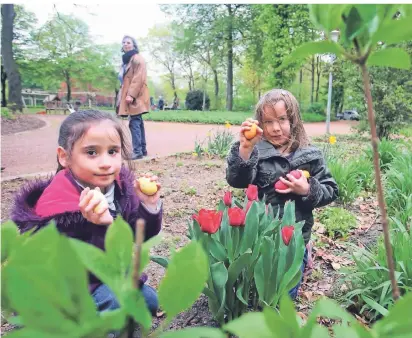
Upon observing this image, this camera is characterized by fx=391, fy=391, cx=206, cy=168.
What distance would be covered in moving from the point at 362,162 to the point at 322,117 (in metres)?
13.1

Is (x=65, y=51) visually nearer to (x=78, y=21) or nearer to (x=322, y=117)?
(x=78, y=21)

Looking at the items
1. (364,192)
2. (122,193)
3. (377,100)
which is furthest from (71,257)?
(377,100)

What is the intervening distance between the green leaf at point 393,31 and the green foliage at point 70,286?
0.20 meters

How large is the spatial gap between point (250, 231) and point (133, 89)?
3.89 m

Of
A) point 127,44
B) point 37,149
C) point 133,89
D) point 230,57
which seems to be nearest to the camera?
point 127,44

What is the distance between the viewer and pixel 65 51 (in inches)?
319

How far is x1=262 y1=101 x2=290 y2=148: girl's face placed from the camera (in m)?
1.95

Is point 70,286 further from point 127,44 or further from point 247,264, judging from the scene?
point 127,44

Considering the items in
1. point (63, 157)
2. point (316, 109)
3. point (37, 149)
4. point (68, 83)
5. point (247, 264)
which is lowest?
point (37, 149)

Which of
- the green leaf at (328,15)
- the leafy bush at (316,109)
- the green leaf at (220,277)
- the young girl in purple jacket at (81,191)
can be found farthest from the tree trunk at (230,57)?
the leafy bush at (316,109)

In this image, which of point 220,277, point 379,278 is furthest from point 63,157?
point 379,278

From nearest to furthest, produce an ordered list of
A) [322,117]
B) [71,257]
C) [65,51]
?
[71,257]
[65,51]
[322,117]

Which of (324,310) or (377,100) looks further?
(377,100)

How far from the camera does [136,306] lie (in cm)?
22
